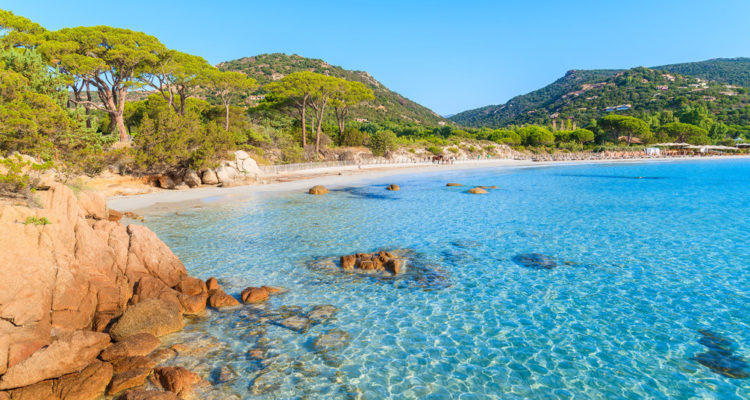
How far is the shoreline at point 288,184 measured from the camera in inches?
854

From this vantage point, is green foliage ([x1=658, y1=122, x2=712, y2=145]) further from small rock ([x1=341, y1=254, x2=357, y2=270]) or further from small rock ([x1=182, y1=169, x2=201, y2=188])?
small rock ([x1=341, y1=254, x2=357, y2=270])

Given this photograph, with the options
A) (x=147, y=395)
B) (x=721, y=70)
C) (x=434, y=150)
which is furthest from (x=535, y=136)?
(x=721, y=70)

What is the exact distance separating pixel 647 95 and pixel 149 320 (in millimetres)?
160552

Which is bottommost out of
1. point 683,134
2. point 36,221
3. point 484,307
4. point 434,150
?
point 484,307

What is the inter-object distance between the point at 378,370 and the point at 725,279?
9.44 metres

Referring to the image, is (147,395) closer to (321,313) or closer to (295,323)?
(295,323)

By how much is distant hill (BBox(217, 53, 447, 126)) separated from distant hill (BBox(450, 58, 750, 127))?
1985 inches

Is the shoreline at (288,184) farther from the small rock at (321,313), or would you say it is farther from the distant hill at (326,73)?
the distant hill at (326,73)

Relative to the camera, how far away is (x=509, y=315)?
7.61m

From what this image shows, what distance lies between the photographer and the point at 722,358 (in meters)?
5.83

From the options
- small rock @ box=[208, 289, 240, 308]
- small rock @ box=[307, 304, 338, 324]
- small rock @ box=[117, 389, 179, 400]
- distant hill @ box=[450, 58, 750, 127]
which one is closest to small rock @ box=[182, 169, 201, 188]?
small rock @ box=[208, 289, 240, 308]

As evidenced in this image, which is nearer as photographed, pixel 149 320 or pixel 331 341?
pixel 331 341

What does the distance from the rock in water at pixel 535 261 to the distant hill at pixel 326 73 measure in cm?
8633

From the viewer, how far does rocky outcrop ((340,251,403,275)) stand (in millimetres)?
10391
